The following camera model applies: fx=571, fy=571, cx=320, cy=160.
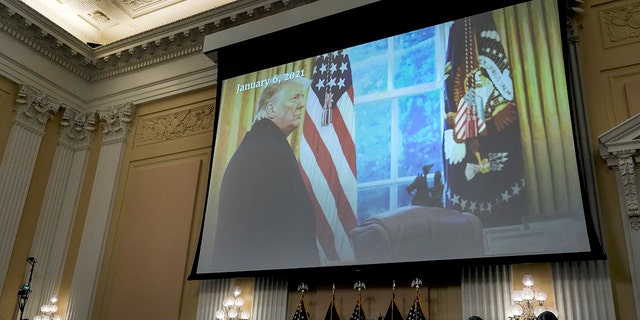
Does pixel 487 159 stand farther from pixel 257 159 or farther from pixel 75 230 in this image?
pixel 75 230

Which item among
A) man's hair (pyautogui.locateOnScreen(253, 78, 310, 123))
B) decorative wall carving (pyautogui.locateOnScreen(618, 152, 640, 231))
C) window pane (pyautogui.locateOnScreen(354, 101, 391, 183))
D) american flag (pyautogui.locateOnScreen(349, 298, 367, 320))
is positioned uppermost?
man's hair (pyautogui.locateOnScreen(253, 78, 310, 123))

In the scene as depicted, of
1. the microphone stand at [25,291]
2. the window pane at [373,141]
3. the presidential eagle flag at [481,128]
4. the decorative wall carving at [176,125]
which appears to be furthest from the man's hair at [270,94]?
the microphone stand at [25,291]

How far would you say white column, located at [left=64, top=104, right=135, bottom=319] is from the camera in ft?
25.5

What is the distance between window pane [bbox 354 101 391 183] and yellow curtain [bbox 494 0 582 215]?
53.4 inches

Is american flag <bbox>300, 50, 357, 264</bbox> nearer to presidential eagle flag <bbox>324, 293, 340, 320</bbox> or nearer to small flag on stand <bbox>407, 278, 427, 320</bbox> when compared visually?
presidential eagle flag <bbox>324, 293, 340, 320</bbox>

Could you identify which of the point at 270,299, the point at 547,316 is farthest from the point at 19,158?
the point at 547,316

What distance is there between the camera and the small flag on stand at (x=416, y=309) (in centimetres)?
519

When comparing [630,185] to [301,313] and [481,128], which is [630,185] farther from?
[301,313]

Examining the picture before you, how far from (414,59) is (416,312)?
2669 mm

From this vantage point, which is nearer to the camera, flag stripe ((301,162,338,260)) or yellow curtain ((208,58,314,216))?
flag stripe ((301,162,338,260))

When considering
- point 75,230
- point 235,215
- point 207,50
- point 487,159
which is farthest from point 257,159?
point 75,230

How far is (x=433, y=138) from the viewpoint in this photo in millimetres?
5707

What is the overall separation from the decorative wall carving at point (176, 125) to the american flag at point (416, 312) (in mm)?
3983

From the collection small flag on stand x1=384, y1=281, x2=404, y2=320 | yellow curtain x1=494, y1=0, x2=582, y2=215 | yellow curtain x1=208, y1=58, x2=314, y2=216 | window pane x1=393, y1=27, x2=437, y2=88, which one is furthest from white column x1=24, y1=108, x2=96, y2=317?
yellow curtain x1=494, y1=0, x2=582, y2=215
